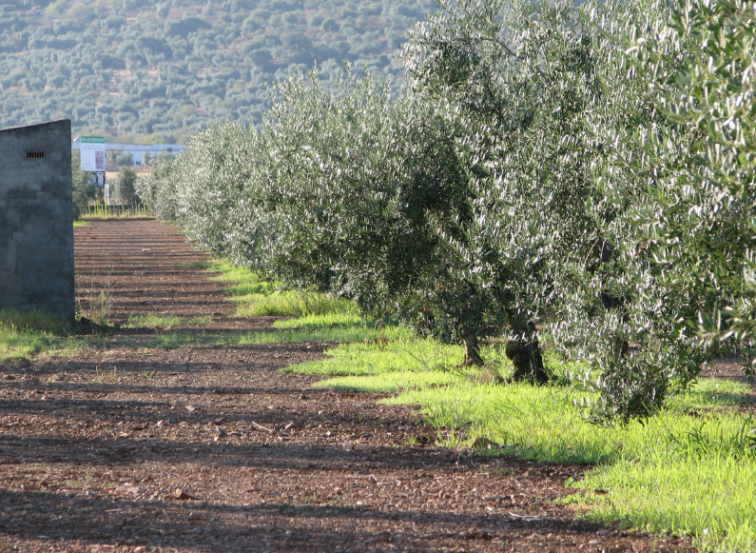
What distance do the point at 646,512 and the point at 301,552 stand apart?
2324 millimetres

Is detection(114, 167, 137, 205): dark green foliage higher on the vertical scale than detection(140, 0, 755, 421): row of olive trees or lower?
higher

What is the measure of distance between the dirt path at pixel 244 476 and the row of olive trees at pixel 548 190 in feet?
4.62

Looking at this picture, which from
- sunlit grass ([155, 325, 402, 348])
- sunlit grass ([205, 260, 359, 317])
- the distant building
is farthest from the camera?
the distant building

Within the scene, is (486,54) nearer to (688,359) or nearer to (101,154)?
(688,359)

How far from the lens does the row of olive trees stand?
15.5ft

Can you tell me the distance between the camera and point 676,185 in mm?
5086

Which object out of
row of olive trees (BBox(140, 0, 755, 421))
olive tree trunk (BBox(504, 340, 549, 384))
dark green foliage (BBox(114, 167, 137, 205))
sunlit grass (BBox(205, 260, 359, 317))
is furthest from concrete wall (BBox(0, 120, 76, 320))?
dark green foliage (BBox(114, 167, 137, 205))

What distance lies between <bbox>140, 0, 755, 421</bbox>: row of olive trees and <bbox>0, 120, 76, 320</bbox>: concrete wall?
5.54 m

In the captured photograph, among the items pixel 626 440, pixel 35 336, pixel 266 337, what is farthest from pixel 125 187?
pixel 626 440

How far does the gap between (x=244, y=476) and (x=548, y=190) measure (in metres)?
3.82

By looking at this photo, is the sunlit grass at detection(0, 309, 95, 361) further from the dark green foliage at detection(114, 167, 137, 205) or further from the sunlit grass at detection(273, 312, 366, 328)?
the dark green foliage at detection(114, 167, 137, 205)

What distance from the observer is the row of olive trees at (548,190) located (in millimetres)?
4715

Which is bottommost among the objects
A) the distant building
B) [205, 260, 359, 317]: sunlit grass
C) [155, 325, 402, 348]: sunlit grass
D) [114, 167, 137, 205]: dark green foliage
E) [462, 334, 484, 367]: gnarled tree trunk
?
[155, 325, 402, 348]: sunlit grass

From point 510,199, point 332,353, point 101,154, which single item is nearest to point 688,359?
point 510,199
